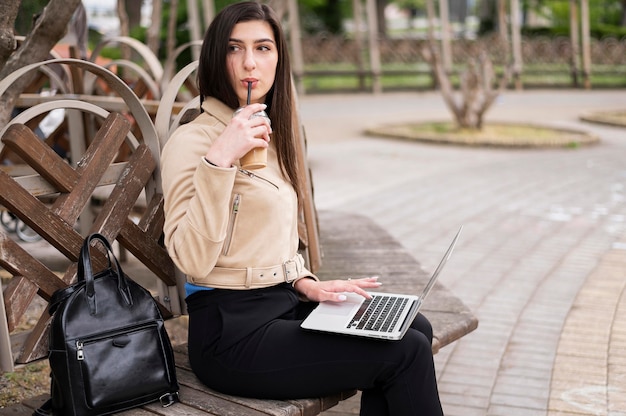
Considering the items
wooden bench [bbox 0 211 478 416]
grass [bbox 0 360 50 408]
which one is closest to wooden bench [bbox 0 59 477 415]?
wooden bench [bbox 0 211 478 416]

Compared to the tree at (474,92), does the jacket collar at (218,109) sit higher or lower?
higher

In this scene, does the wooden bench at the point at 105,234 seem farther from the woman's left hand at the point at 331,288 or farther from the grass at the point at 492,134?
the grass at the point at 492,134

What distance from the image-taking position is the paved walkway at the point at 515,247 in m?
3.90

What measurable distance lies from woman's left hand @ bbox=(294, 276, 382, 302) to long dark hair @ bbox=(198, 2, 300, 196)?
1.02 feet

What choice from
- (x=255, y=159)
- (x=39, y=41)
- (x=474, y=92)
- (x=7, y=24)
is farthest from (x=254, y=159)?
(x=474, y=92)

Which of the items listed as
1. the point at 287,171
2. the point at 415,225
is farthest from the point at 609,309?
the point at 287,171

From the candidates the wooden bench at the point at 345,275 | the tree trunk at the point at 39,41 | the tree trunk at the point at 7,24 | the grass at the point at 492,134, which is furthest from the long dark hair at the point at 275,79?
the grass at the point at 492,134

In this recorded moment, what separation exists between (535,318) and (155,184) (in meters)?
2.60

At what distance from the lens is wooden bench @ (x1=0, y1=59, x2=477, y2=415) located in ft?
8.13

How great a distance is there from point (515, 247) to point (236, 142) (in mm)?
4393

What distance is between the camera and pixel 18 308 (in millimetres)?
2545

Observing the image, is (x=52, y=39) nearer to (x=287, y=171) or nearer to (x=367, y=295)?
(x=287, y=171)

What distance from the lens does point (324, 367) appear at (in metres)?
2.42

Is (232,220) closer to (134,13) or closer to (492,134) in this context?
(492,134)
